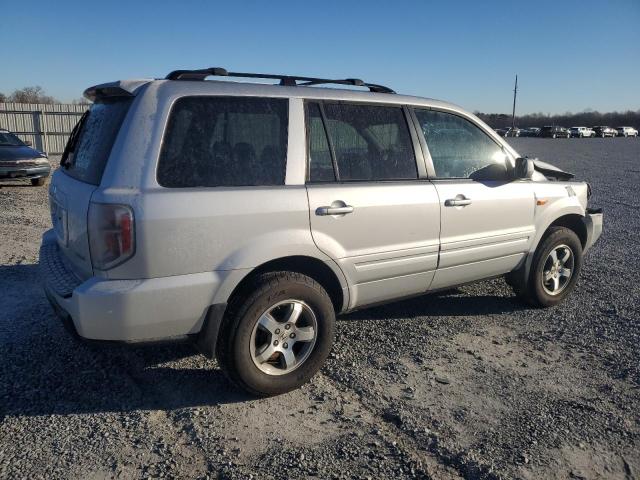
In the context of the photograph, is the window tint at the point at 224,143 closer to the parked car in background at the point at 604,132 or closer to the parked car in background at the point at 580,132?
the parked car in background at the point at 580,132

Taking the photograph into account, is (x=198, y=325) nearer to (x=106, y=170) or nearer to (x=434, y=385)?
(x=106, y=170)

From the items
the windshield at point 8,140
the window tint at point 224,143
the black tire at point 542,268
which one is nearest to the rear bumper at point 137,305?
the window tint at point 224,143

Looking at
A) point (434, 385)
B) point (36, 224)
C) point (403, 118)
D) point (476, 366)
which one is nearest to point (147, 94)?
point (403, 118)

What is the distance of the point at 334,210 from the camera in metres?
3.39

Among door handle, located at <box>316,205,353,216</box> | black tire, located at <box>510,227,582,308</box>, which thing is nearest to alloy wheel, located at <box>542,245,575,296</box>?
black tire, located at <box>510,227,582,308</box>

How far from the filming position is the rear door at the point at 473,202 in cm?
409

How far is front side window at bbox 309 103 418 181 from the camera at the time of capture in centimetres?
360

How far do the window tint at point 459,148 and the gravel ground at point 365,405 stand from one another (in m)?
1.29

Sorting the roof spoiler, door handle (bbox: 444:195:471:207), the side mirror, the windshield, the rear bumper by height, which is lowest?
the rear bumper

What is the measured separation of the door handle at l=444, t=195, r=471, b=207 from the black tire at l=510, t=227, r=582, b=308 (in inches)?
45.0

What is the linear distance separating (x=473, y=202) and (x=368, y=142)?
1014 mm

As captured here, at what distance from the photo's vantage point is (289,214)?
3.23m

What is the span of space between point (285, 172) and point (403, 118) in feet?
3.90

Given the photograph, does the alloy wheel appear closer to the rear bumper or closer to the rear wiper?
the rear bumper
